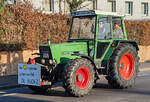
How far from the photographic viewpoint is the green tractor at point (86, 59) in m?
10.1

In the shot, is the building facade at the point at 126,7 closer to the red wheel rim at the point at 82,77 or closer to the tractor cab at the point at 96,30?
the tractor cab at the point at 96,30

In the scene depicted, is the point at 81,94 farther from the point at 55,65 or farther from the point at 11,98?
the point at 11,98

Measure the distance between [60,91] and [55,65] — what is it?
1.42m

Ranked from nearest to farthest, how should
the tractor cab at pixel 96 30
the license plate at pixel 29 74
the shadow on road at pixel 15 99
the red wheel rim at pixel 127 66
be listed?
1. the shadow on road at pixel 15 99
2. the license plate at pixel 29 74
3. the tractor cab at pixel 96 30
4. the red wheel rim at pixel 127 66

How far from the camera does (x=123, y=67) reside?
11.9 m

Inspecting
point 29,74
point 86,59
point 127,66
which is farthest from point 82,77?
point 127,66

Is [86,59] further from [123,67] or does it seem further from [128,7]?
[128,7]

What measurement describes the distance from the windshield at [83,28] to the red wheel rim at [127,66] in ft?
5.04

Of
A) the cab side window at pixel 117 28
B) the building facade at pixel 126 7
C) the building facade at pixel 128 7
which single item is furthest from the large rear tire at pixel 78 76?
the building facade at pixel 128 7

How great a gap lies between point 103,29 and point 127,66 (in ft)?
5.69

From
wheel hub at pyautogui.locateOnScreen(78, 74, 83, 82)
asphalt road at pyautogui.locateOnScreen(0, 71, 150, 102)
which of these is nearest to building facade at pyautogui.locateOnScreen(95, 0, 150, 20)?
asphalt road at pyautogui.locateOnScreen(0, 71, 150, 102)

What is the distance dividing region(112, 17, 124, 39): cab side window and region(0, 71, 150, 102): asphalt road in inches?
72.1

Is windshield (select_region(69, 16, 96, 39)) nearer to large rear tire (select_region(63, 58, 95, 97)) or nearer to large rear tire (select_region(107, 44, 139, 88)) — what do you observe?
large rear tire (select_region(107, 44, 139, 88))

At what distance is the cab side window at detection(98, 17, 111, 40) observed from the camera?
11.3m
